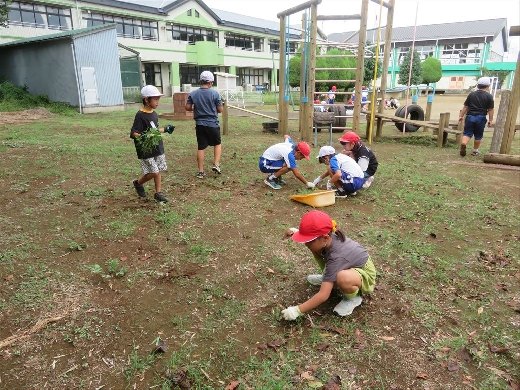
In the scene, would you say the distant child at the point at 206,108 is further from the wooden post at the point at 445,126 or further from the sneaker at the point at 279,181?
the wooden post at the point at 445,126

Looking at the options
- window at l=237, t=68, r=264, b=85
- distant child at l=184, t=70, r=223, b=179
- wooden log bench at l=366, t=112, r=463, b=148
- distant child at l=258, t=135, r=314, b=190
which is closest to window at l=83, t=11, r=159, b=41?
window at l=237, t=68, r=264, b=85

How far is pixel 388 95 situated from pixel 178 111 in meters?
22.4

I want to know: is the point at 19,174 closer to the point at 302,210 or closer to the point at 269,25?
the point at 302,210

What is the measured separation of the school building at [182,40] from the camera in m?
21.4

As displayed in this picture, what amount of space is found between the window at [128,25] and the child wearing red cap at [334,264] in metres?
30.5

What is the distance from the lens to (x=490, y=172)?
710 cm

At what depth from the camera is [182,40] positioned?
3488 cm

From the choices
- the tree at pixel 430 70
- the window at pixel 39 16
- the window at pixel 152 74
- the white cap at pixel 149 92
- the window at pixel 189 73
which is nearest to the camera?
the white cap at pixel 149 92

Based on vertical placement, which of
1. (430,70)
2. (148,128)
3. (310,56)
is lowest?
(148,128)

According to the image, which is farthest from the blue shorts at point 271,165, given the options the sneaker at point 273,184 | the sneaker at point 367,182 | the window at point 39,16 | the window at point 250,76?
the window at point 250,76

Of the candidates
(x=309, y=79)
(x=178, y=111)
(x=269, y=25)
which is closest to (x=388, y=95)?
(x=269, y=25)

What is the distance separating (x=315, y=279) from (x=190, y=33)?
119ft

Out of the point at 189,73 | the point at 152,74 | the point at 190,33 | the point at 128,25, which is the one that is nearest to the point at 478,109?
the point at 128,25

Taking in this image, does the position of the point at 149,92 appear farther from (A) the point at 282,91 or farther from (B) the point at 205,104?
(A) the point at 282,91
